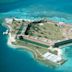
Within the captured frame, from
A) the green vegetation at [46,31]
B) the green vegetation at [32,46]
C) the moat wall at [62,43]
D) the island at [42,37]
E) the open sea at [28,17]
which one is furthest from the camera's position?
the green vegetation at [46,31]

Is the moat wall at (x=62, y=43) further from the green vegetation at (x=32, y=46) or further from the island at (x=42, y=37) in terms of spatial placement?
the green vegetation at (x=32, y=46)

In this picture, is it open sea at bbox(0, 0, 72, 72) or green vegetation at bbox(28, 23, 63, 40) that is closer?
open sea at bbox(0, 0, 72, 72)

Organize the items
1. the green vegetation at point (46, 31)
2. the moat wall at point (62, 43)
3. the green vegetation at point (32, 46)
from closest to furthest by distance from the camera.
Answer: the green vegetation at point (32, 46)
the moat wall at point (62, 43)
the green vegetation at point (46, 31)

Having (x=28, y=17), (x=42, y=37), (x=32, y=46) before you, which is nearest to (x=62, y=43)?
(x=42, y=37)

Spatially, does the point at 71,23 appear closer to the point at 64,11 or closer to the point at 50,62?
the point at 64,11

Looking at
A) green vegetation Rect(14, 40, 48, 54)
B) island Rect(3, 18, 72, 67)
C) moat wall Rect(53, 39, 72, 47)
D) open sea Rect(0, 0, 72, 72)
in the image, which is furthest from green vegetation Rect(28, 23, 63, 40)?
open sea Rect(0, 0, 72, 72)

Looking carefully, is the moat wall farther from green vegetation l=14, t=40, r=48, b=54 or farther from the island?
green vegetation l=14, t=40, r=48, b=54

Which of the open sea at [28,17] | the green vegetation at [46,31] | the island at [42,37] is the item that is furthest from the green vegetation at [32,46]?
the green vegetation at [46,31]
